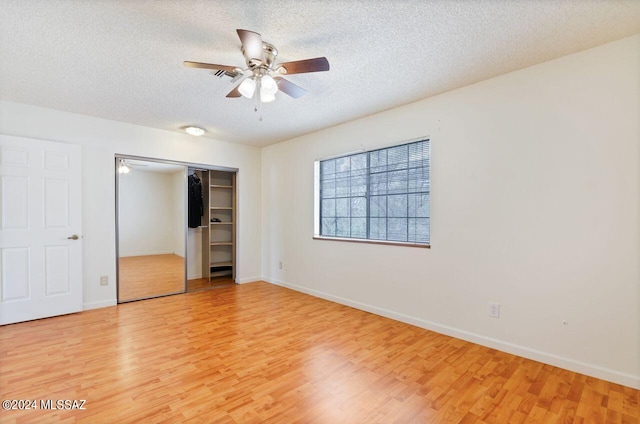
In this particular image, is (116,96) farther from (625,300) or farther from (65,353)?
(625,300)

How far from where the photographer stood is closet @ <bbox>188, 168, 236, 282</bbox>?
514 centimetres

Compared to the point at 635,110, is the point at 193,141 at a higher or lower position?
higher

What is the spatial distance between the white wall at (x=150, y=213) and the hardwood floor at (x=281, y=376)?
223 cm

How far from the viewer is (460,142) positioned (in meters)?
2.88

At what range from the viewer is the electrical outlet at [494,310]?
2.62 meters

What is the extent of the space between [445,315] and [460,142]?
1.79 metres

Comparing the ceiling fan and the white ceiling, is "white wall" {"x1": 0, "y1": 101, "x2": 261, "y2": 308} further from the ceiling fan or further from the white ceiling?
the ceiling fan

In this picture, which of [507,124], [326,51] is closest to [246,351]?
[326,51]

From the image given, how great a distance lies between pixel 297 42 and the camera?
6.95 ft

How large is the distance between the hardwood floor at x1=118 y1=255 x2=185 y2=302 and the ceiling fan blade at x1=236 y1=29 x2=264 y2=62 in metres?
3.63

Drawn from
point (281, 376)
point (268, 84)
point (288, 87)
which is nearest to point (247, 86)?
point (268, 84)

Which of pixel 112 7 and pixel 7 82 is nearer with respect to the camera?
pixel 112 7

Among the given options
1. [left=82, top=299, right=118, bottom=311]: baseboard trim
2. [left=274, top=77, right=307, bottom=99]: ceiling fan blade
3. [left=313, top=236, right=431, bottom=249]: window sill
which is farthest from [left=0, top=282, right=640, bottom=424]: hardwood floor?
[left=274, top=77, right=307, bottom=99]: ceiling fan blade

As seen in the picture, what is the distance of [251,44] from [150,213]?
494 centimetres
